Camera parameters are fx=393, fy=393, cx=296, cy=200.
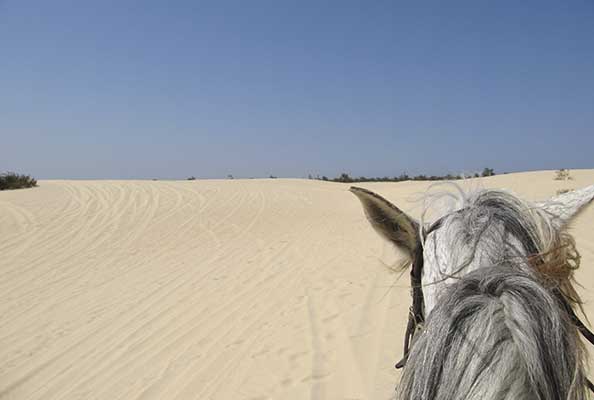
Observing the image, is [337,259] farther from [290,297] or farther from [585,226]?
[585,226]

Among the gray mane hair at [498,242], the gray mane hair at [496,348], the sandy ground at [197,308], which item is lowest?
the sandy ground at [197,308]

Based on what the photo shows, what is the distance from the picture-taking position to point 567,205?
1726 mm

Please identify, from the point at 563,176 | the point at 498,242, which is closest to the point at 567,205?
the point at 498,242

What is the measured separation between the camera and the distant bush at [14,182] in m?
19.4

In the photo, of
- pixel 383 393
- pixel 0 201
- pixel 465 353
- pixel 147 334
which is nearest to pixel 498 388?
pixel 465 353

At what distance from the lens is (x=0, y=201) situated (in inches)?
564

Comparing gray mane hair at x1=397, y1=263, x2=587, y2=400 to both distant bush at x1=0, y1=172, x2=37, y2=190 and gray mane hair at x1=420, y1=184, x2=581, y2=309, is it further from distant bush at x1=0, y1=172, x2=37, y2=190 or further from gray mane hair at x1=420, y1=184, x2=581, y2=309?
distant bush at x1=0, y1=172, x2=37, y2=190

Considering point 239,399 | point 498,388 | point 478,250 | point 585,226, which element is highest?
point 478,250

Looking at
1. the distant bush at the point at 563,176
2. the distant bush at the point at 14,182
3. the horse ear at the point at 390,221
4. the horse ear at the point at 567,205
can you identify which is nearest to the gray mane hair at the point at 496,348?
the horse ear at the point at 390,221

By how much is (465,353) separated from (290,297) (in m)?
5.78

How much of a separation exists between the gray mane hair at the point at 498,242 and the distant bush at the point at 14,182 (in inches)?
902

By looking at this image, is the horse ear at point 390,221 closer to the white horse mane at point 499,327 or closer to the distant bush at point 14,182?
the white horse mane at point 499,327

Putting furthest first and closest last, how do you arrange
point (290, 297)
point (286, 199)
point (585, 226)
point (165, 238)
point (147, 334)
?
point (286, 199) → point (165, 238) → point (585, 226) → point (290, 297) → point (147, 334)

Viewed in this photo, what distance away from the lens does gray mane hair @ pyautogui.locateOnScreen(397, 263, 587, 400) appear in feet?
2.45
